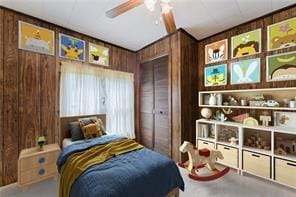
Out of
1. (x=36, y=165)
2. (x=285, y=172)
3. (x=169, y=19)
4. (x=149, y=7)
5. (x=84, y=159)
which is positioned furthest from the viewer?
(x=36, y=165)

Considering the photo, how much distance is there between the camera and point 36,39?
8.86 feet

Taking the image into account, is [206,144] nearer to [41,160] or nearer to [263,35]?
[263,35]

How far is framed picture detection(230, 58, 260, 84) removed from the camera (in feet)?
9.23

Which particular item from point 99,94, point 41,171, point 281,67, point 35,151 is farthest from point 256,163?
point 35,151

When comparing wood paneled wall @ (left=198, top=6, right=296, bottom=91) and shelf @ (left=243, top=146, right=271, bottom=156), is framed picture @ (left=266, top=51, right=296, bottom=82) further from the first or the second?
shelf @ (left=243, top=146, right=271, bottom=156)

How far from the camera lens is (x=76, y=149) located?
2209mm

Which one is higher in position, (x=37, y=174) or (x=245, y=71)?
(x=245, y=71)

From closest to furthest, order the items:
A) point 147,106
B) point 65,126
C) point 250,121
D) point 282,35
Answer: point 282,35
point 250,121
point 65,126
point 147,106

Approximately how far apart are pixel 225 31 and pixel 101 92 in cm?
288

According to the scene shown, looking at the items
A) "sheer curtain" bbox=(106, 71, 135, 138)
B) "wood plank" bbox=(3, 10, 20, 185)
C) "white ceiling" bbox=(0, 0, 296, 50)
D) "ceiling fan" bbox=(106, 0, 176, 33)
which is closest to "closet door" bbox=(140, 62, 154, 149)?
"sheer curtain" bbox=(106, 71, 135, 138)

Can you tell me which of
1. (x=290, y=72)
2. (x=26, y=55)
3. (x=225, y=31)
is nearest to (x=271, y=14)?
(x=225, y=31)

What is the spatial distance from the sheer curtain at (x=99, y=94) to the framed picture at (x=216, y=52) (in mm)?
1908

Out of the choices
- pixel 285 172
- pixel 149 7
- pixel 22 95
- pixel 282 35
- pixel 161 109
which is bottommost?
pixel 285 172

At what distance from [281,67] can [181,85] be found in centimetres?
162
